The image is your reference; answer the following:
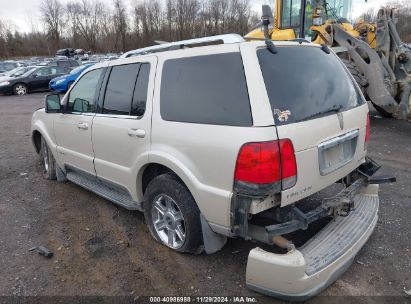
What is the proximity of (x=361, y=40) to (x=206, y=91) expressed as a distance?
639 cm

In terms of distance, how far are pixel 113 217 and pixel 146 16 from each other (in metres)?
64.4

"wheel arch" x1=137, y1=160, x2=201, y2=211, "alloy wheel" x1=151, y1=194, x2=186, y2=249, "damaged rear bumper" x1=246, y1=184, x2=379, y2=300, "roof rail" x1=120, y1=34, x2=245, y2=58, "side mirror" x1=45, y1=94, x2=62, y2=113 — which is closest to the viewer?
"damaged rear bumper" x1=246, y1=184, x2=379, y2=300

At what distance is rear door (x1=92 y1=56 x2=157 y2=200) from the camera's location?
348 cm

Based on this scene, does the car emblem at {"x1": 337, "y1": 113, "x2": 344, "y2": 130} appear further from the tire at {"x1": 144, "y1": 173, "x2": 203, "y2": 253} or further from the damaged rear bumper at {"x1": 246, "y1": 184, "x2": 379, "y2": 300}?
the tire at {"x1": 144, "y1": 173, "x2": 203, "y2": 253}

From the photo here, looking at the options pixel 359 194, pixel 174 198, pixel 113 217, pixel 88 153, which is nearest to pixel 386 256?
pixel 359 194

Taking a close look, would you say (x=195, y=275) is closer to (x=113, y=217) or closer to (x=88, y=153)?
(x=113, y=217)

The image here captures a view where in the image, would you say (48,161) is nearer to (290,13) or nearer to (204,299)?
(204,299)

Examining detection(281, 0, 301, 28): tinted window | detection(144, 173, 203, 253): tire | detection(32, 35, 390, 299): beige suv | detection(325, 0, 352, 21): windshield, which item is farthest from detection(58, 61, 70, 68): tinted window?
detection(144, 173, 203, 253): tire

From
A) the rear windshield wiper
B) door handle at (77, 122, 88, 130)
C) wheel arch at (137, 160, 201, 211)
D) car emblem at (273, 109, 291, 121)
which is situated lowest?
wheel arch at (137, 160, 201, 211)

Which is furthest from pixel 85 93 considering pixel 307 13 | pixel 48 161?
pixel 307 13

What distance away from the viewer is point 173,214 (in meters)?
3.40

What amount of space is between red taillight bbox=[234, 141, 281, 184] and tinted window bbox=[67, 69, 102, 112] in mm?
2398

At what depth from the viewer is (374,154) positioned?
21.5 feet

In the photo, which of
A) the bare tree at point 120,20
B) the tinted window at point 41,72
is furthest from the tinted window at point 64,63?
the bare tree at point 120,20
